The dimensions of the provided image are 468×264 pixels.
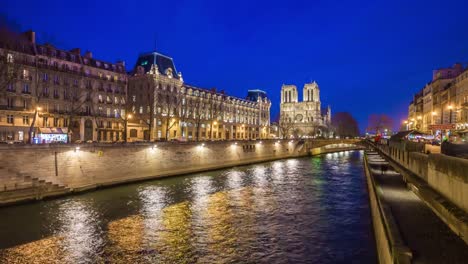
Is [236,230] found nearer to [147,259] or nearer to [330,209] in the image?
[147,259]

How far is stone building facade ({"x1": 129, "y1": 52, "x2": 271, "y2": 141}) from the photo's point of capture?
81.8 meters

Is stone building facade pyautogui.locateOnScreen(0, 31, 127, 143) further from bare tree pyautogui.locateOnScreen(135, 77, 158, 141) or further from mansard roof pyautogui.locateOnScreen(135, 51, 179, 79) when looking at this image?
mansard roof pyautogui.locateOnScreen(135, 51, 179, 79)

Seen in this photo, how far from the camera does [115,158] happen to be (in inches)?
1582

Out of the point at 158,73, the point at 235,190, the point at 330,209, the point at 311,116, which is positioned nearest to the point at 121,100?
the point at 158,73

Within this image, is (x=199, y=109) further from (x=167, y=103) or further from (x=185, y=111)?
(x=167, y=103)

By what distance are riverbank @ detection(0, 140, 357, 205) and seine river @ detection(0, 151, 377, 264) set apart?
231cm

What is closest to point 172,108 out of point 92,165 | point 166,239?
point 92,165

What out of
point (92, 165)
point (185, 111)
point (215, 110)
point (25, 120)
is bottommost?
point (92, 165)

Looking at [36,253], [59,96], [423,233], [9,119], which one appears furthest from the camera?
[59,96]

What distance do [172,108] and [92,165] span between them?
175ft

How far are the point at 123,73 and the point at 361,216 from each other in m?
66.3

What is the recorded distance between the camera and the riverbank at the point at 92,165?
2923 cm


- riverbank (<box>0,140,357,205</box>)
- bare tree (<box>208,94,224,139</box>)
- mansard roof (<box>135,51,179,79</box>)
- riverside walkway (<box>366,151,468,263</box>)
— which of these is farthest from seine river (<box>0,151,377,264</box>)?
bare tree (<box>208,94,224,139</box>)

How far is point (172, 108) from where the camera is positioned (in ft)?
294
